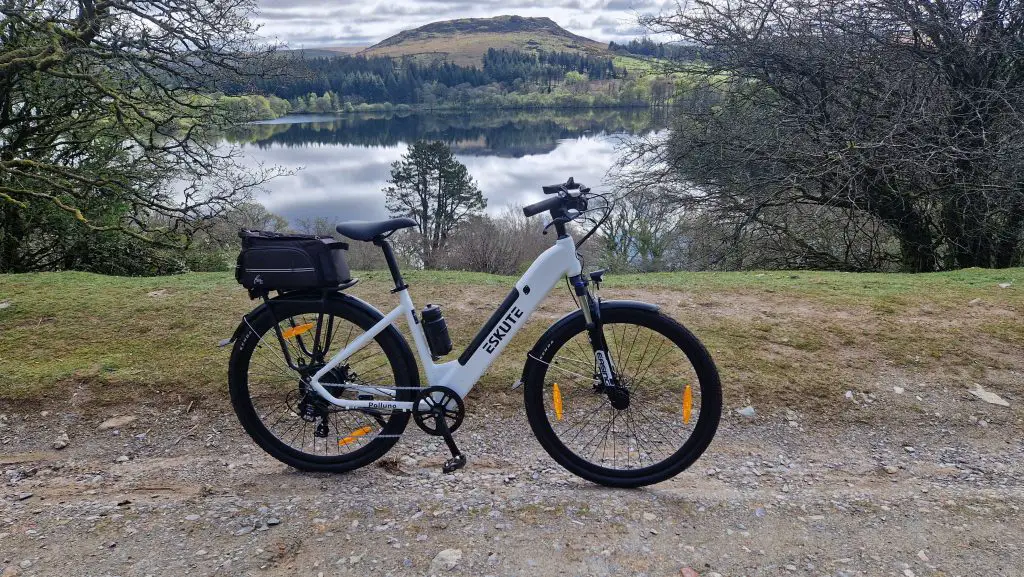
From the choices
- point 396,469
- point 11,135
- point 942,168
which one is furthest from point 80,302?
point 942,168

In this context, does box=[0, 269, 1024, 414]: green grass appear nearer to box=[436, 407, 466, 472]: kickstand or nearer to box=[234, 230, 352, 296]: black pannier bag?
box=[436, 407, 466, 472]: kickstand

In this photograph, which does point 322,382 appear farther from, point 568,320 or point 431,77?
point 431,77

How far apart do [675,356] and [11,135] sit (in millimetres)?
12946

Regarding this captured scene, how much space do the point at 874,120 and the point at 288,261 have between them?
972 cm

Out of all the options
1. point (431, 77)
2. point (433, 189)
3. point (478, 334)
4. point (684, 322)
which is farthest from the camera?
point (431, 77)

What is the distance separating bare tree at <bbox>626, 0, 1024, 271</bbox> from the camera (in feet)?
29.9

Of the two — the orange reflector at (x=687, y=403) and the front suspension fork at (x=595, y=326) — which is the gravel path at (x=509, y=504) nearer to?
the orange reflector at (x=687, y=403)

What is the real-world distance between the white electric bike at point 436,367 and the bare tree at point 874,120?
7881 millimetres

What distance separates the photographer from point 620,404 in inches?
120

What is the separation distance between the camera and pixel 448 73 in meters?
128

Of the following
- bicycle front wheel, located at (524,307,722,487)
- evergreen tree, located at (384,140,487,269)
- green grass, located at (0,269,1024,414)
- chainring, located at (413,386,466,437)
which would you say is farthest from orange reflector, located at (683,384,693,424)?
evergreen tree, located at (384,140,487,269)

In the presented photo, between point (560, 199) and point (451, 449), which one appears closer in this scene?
point (560, 199)

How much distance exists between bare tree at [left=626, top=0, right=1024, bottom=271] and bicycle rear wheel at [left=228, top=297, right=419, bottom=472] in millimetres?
8632

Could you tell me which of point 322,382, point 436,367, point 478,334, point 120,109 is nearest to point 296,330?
point 322,382
